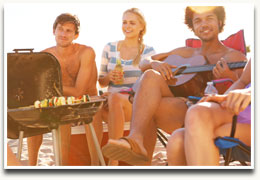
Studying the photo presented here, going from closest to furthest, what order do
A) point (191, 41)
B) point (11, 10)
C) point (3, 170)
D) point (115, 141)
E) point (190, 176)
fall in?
point (115, 141), point (190, 176), point (3, 170), point (11, 10), point (191, 41)

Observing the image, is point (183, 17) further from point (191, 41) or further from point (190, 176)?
point (190, 176)

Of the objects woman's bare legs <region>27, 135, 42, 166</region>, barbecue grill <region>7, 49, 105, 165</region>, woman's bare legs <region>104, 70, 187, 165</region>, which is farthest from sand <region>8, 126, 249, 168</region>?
woman's bare legs <region>104, 70, 187, 165</region>

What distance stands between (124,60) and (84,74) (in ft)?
1.20

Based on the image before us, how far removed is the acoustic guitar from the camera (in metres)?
2.37

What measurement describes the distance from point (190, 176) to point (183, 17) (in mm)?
1229

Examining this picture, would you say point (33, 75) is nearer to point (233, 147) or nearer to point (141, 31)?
point (141, 31)

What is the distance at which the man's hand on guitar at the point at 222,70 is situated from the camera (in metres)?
2.32

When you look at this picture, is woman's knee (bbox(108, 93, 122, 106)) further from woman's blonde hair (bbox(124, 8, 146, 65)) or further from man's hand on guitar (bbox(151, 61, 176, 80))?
man's hand on guitar (bbox(151, 61, 176, 80))

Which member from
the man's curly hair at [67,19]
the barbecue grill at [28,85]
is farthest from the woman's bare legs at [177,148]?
the man's curly hair at [67,19]

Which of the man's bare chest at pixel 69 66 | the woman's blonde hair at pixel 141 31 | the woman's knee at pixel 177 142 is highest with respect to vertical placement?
the woman's blonde hair at pixel 141 31

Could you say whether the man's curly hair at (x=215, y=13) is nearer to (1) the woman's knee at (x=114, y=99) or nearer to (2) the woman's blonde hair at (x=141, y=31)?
(2) the woman's blonde hair at (x=141, y=31)

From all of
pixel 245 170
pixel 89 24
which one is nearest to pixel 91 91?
pixel 89 24

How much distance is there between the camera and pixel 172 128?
7.34 feet

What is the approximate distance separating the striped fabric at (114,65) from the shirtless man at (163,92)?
1.21ft
